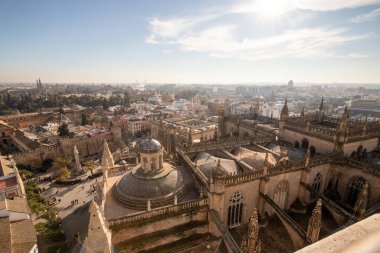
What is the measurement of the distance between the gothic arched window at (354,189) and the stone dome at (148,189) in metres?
21.9

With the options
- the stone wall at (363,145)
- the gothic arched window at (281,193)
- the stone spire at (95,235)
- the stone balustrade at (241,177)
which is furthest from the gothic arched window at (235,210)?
the stone wall at (363,145)

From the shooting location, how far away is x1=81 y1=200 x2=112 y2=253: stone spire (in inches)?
547

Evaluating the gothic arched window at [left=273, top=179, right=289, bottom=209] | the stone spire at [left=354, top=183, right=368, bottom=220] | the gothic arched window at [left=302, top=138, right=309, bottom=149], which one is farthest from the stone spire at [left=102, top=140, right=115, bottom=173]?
the gothic arched window at [left=302, top=138, right=309, bottom=149]

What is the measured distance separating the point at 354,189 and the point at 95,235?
30642mm

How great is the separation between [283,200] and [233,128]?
2362 cm

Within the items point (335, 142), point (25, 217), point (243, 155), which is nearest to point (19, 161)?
point (25, 217)

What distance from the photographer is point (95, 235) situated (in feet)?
46.1

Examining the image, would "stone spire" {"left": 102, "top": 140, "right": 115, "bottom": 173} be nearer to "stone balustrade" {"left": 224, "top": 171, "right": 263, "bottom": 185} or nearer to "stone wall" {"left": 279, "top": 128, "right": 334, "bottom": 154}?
"stone balustrade" {"left": 224, "top": 171, "right": 263, "bottom": 185}

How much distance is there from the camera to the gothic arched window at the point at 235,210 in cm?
2366

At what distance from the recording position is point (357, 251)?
3229 millimetres

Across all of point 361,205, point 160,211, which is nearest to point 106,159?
point 160,211

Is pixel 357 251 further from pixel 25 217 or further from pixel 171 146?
pixel 25 217

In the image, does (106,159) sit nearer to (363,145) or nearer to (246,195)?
(246,195)

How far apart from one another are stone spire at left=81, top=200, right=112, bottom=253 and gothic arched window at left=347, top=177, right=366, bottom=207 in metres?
29.6
